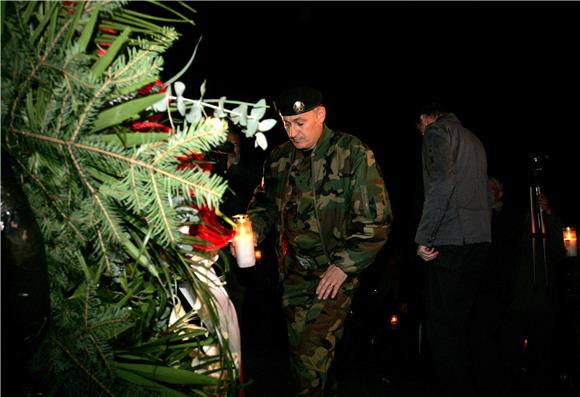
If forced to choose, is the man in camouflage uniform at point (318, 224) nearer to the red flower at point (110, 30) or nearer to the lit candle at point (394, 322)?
the red flower at point (110, 30)

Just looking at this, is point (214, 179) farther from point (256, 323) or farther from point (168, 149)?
point (256, 323)

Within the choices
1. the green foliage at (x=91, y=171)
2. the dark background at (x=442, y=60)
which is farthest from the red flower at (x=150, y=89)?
the dark background at (x=442, y=60)

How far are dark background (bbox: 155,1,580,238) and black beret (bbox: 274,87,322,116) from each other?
255 centimetres

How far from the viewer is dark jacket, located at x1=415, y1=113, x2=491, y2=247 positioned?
4.04 m

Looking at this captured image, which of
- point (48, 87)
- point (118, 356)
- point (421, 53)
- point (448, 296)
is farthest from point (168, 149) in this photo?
point (421, 53)

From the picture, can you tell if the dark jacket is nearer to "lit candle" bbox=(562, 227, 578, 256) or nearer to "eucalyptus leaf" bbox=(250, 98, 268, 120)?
"lit candle" bbox=(562, 227, 578, 256)

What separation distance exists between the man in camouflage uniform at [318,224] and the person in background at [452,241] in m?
0.85

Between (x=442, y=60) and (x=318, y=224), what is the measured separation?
4444mm

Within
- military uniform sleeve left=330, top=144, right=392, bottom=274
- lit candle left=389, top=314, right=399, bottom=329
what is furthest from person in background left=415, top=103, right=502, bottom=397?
lit candle left=389, top=314, right=399, bottom=329

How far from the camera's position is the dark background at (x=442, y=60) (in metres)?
6.29

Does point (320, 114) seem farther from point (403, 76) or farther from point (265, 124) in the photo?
point (403, 76)

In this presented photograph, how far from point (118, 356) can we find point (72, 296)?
0.19 metres

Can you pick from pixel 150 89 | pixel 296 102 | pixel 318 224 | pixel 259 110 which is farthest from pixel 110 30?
pixel 318 224

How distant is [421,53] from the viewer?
23.1ft
